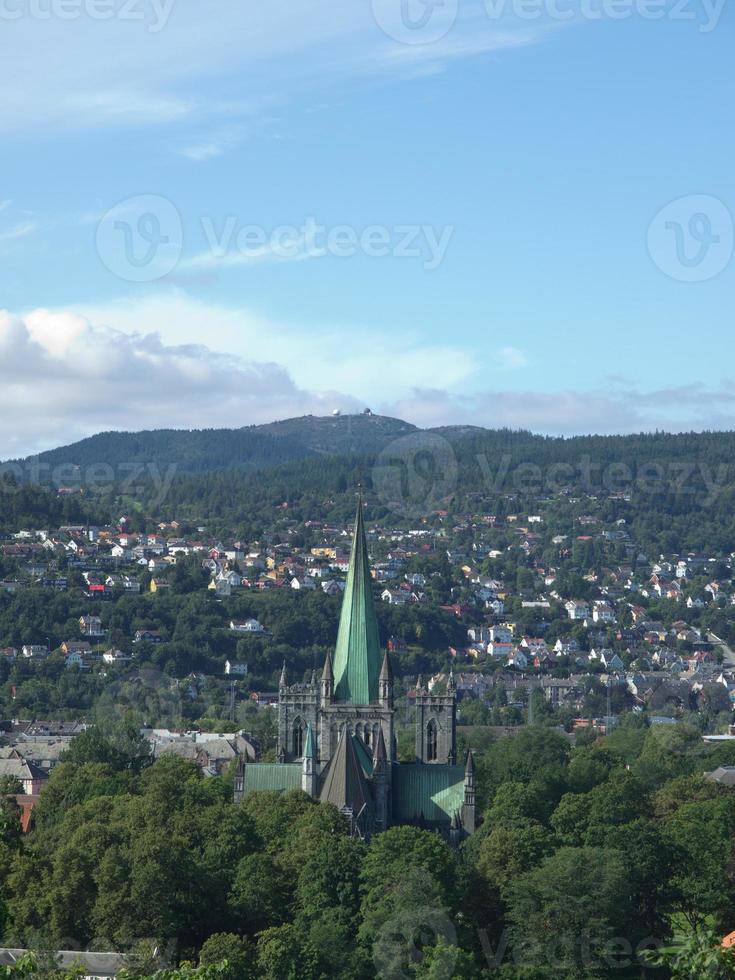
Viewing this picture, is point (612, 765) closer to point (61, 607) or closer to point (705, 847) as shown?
point (705, 847)

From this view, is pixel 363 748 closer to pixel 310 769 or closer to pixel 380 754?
pixel 380 754

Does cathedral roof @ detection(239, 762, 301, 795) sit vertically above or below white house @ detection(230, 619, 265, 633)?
below

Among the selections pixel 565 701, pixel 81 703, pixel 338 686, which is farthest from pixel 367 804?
pixel 565 701

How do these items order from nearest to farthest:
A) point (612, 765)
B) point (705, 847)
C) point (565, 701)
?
point (705, 847)
point (612, 765)
point (565, 701)

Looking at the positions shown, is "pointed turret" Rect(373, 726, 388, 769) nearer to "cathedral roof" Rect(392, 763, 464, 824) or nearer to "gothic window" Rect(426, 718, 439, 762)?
"cathedral roof" Rect(392, 763, 464, 824)
